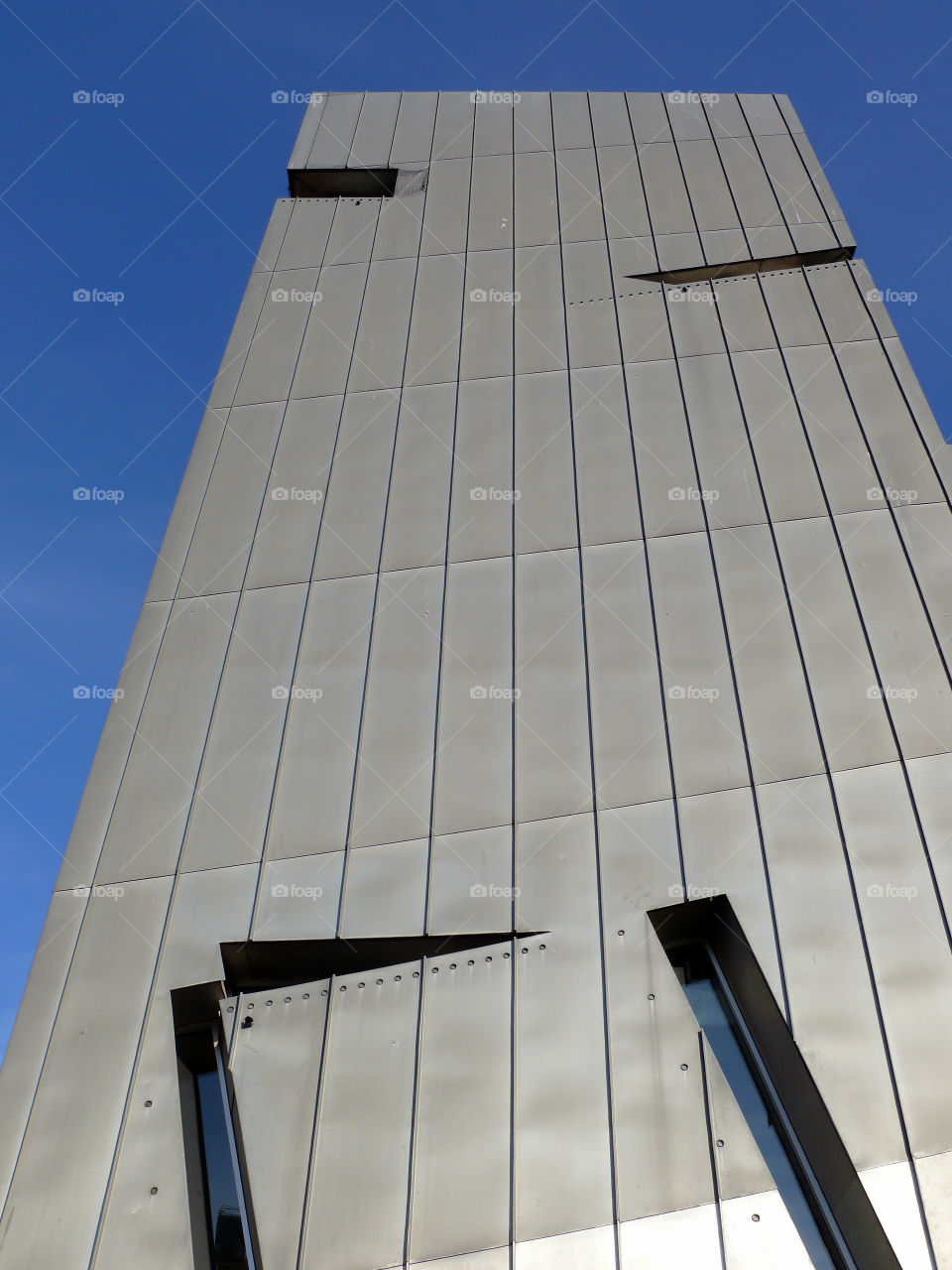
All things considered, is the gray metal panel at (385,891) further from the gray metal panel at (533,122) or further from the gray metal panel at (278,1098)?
the gray metal panel at (533,122)

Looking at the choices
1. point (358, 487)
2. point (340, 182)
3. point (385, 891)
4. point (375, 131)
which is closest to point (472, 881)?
point (385, 891)

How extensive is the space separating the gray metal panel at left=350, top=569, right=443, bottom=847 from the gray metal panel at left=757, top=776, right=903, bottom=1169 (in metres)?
2.31

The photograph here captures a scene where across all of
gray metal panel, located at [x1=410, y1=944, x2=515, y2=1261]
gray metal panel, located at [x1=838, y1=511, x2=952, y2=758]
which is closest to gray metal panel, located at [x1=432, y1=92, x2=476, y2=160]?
gray metal panel, located at [x1=838, y1=511, x2=952, y2=758]

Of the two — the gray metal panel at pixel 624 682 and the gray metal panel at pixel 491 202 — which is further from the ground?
the gray metal panel at pixel 491 202

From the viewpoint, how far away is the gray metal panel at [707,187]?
12.3 m

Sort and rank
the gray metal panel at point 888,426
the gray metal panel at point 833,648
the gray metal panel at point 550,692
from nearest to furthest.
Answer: the gray metal panel at point 833,648 < the gray metal panel at point 550,692 < the gray metal panel at point 888,426

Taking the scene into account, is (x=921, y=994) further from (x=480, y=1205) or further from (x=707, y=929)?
(x=480, y=1205)

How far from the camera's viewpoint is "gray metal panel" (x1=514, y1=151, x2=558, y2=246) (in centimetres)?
1268

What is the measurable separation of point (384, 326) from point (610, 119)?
18.8ft

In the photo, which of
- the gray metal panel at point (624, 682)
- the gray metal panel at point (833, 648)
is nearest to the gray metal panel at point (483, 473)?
the gray metal panel at point (624, 682)

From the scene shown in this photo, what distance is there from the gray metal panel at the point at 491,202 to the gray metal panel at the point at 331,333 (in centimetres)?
152

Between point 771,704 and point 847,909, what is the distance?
1646mm

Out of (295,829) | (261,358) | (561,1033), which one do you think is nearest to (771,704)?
(561,1033)

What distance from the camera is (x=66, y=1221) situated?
17.9 feet
